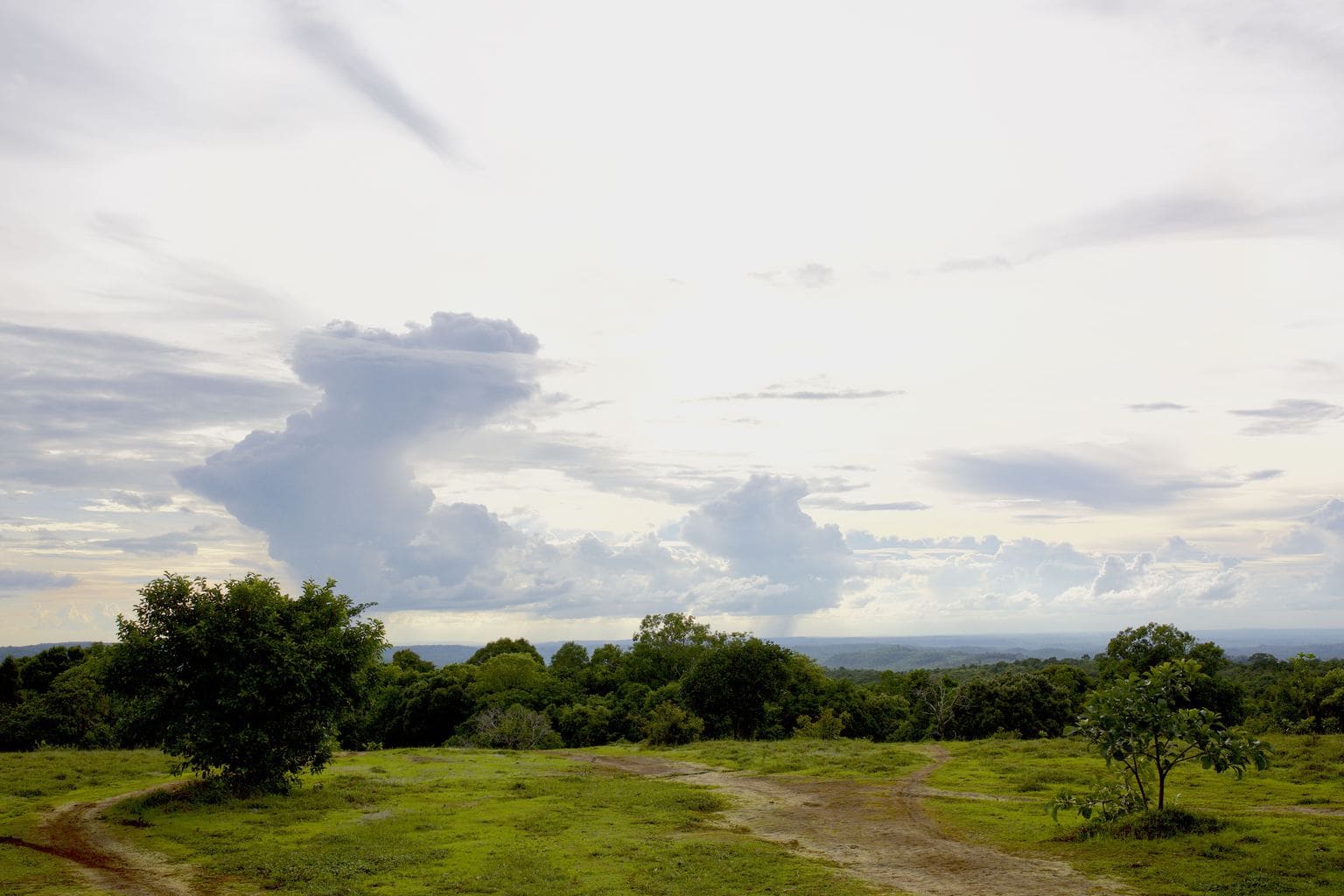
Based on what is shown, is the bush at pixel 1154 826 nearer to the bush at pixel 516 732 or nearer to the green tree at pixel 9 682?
the bush at pixel 516 732

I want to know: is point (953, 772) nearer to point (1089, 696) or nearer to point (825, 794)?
point (825, 794)

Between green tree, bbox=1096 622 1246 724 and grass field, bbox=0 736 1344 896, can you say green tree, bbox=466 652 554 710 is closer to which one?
grass field, bbox=0 736 1344 896

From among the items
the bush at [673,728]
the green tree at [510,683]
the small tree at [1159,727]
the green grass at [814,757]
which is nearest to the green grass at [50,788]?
the small tree at [1159,727]

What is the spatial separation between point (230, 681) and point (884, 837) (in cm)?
2446

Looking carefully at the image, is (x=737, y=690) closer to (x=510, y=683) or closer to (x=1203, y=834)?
(x=510, y=683)

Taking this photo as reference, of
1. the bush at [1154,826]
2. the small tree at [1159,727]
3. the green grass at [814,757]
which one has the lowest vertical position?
the green grass at [814,757]

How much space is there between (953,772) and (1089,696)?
1437 cm

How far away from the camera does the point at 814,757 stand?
46.2 meters

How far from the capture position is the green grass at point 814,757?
4144 centimetres

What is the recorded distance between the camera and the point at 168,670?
3269 cm

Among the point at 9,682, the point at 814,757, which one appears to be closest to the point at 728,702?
the point at 814,757

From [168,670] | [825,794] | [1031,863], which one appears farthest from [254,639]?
[1031,863]

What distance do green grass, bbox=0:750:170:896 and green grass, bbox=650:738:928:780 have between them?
2841cm

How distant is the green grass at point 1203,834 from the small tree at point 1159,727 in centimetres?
196
